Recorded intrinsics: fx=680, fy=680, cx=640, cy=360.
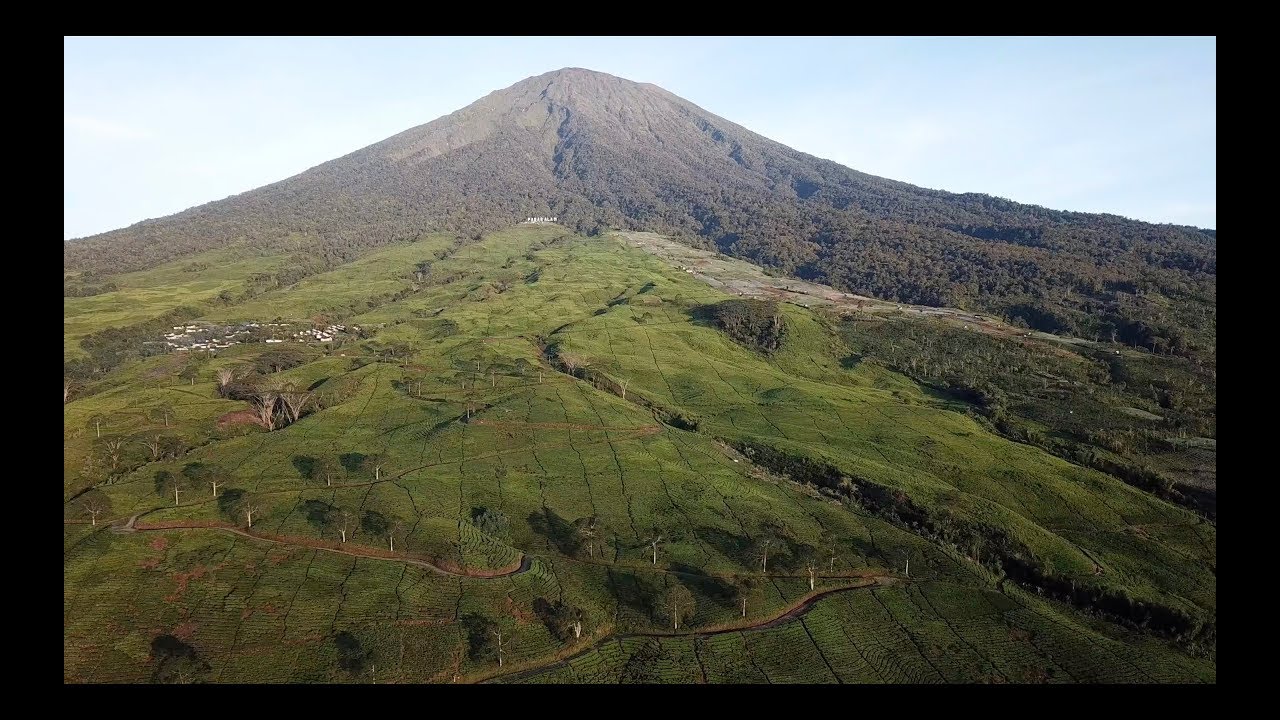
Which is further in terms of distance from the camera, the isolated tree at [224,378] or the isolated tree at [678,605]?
the isolated tree at [224,378]

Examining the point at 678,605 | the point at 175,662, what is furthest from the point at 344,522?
the point at 678,605

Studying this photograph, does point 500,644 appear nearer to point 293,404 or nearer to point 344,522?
point 344,522

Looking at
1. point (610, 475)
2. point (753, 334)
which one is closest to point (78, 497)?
point (610, 475)

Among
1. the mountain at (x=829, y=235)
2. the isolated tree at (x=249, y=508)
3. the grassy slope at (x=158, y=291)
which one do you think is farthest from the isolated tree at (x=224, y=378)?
the mountain at (x=829, y=235)

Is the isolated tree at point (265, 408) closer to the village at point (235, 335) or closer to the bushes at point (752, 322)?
the village at point (235, 335)

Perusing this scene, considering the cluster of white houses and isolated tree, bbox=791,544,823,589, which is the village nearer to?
the cluster of white houses
